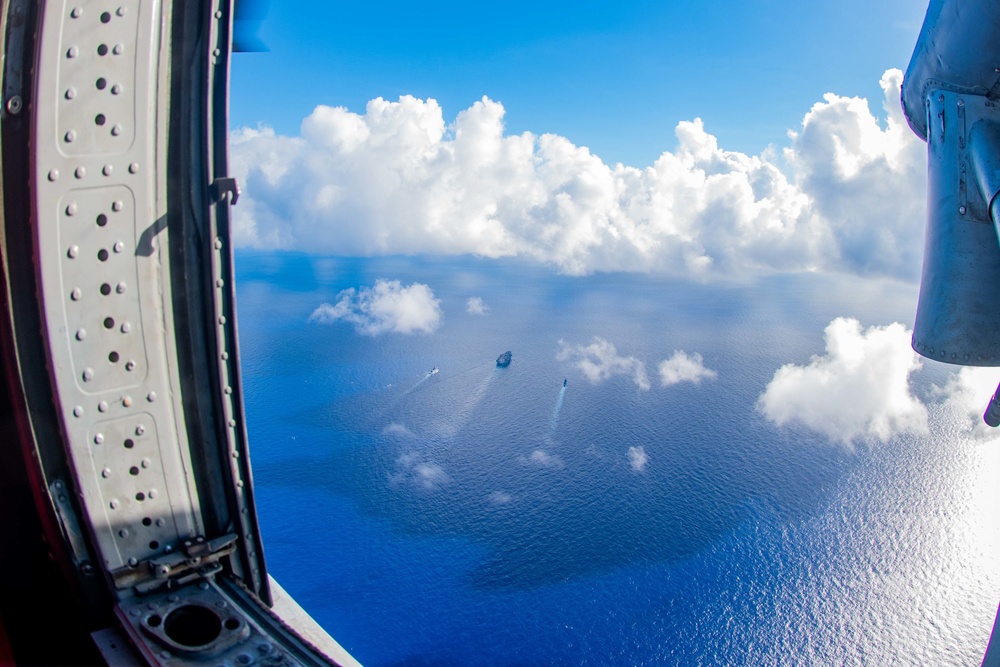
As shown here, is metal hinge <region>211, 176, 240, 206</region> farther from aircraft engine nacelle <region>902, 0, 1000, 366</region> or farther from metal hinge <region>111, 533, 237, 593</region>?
aircraft engine nacelle <region>902, 0, 1000, 366</region>

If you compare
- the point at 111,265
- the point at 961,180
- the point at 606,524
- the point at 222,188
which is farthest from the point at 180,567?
the point at 606,524

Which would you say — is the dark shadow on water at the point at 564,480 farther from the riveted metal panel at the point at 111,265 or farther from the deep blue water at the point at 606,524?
the riveted metal panel at the point at 111,265

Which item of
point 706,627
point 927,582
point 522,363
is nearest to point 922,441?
point 927,582

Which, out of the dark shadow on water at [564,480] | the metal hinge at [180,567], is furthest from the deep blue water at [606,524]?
the metal hinge at [180,567]

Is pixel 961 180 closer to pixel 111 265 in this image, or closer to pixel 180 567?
pixel 111 265

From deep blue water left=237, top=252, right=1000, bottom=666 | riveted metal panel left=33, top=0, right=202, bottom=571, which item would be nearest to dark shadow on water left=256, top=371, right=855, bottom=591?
deep blue water left=237, top=252, right=1000, bottom=666

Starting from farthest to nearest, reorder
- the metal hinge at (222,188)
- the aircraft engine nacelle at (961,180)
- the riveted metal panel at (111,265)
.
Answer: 1. the aircraft engine nacelle at (961,180)
2. the metal hinge at (222,188)
3. the riveted metal panel at (111,265)
